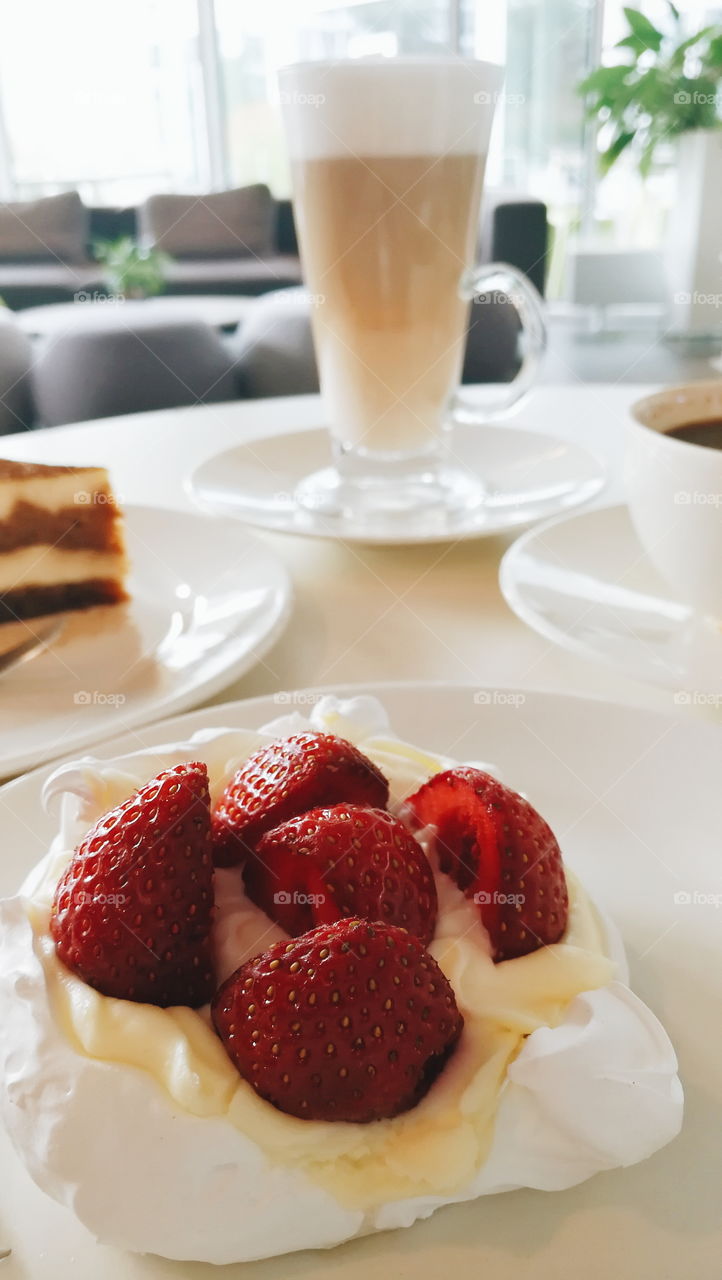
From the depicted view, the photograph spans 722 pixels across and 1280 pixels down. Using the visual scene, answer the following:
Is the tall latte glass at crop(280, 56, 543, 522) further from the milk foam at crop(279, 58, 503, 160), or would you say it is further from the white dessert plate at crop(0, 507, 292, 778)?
the white dessert plate at crop(0, 507, 292, 778)

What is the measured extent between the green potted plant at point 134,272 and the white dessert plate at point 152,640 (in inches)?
156

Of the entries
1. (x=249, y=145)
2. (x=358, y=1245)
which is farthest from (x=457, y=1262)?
(x=249, y=145)

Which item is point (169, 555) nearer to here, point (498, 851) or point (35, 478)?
point (35, 478)

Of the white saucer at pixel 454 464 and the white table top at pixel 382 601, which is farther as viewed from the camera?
the white saucer at pixel 454 464

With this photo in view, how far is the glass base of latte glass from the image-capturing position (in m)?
1.06

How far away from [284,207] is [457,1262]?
18.7 feet

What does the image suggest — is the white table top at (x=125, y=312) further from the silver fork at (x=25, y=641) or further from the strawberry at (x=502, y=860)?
the strawberry at (x=502, y=860)

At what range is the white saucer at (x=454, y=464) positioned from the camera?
3.22ft

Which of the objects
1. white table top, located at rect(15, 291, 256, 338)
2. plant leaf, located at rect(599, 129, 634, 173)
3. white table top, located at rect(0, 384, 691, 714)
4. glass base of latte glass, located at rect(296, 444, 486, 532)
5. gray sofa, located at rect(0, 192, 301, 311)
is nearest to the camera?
white table top, located at rect(0, 384, 691, 714)

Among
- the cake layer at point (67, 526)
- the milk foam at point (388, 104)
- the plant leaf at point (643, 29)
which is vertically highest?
the plant leaf at point (643, 29)

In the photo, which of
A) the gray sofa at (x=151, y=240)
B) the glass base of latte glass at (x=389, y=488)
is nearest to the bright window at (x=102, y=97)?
the gray sofa at (x=151, y=240)

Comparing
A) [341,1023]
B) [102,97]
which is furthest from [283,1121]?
[102,97]

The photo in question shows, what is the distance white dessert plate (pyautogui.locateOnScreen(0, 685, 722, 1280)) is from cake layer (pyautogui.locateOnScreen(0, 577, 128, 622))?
0.32 m

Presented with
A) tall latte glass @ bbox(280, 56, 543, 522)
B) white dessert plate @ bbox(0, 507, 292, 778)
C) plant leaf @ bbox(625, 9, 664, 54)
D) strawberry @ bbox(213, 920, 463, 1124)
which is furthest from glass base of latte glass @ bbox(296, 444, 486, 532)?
plant leaf @ bbox(625, 9, 664, 54)
